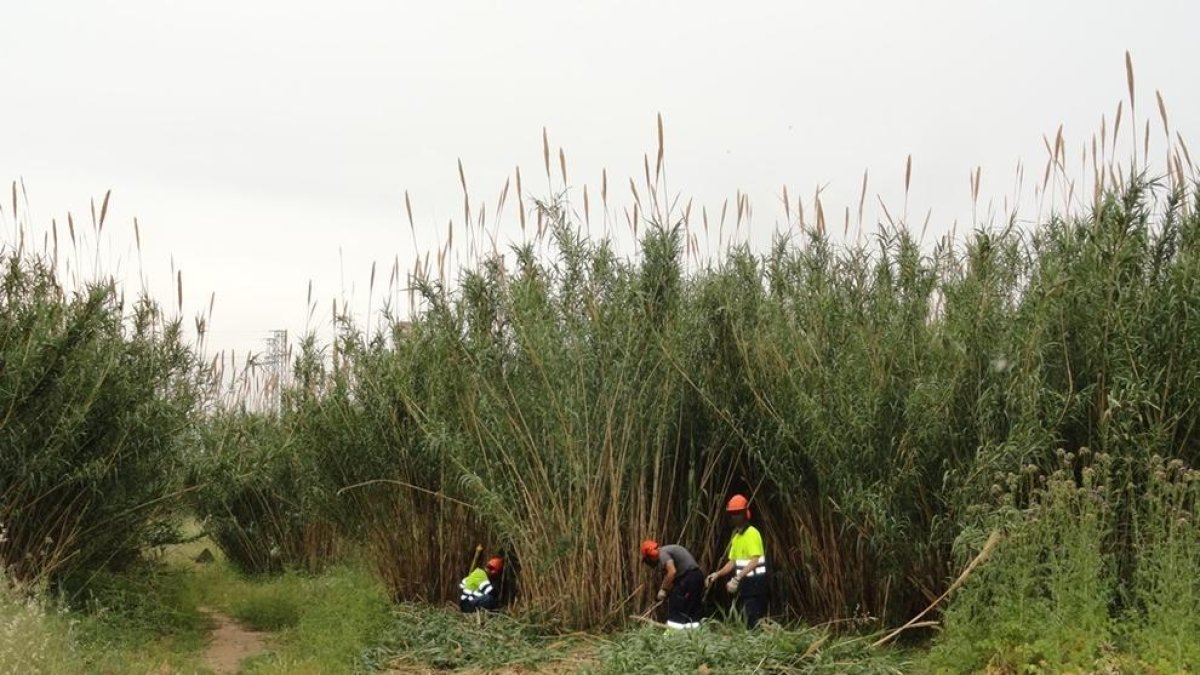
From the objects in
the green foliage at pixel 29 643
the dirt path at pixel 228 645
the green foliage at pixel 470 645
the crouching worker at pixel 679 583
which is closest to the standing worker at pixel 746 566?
the crouching worker at pixel 679 583

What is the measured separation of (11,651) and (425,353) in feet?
15.5

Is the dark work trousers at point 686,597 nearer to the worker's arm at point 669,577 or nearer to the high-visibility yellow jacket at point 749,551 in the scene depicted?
the worker's arm at point 669,577

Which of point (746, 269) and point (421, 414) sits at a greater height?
point (746, 269)

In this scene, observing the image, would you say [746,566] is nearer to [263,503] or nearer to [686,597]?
[686,597]

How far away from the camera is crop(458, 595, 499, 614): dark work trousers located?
27.2ft

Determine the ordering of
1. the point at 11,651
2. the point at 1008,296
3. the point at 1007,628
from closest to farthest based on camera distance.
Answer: the point at 11,651 < the point at 1007,628 < the point at 1008,296

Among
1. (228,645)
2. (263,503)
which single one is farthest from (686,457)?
(263,503)

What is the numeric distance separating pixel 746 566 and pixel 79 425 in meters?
5.14

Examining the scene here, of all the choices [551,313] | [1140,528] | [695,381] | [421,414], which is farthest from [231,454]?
[1140,528]

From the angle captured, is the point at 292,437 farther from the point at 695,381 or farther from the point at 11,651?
the point at 11,651

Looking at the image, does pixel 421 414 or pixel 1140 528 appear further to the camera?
pixel 421 414

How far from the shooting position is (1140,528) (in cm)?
617

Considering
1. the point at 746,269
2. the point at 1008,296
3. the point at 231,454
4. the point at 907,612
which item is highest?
the point at 746,269

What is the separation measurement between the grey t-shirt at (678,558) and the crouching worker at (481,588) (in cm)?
175
